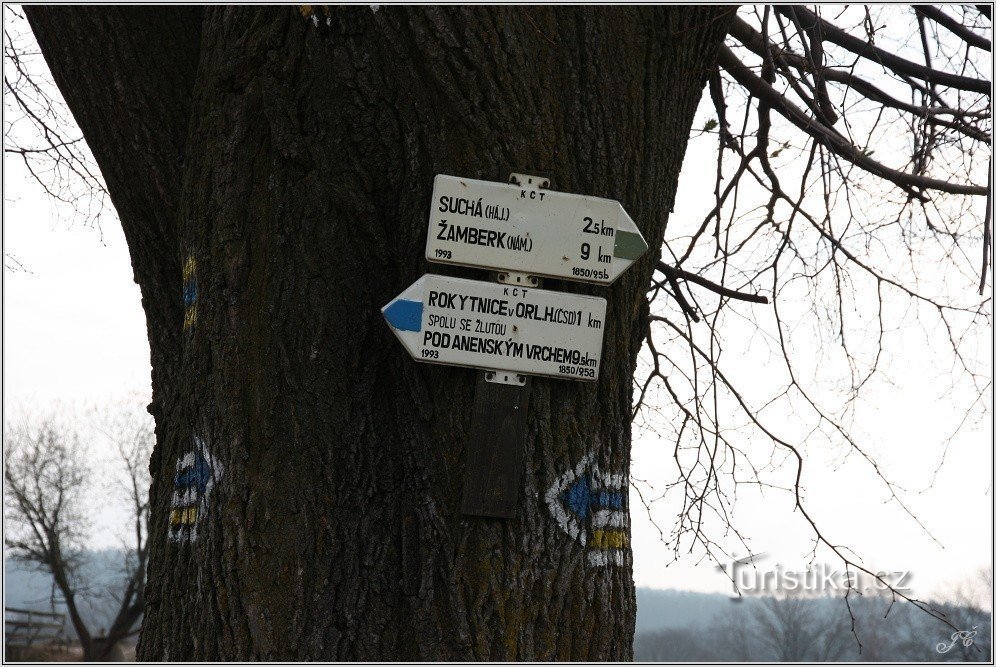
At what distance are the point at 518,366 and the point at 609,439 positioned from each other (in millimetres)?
299

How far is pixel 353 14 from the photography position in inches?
81.0

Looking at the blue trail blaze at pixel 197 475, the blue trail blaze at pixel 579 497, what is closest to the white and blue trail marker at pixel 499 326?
the blue trail blaze at pixel 579 497

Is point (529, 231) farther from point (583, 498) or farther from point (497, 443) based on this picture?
point (583, 498)

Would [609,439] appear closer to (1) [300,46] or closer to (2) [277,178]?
(2) [277,178]

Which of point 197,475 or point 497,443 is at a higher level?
point 497,443

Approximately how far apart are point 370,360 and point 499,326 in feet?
1.05

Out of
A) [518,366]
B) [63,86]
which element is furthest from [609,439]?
[63,86]

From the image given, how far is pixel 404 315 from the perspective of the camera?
1940 millimetres

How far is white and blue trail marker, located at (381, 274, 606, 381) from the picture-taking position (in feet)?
6.40

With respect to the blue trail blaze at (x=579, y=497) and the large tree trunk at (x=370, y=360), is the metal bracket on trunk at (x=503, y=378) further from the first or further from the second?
the blue trail blaze at (x=579, y=497)

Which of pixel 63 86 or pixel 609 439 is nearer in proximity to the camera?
pixel 609 439

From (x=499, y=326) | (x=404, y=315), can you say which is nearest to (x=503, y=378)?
(x=499, y=326)

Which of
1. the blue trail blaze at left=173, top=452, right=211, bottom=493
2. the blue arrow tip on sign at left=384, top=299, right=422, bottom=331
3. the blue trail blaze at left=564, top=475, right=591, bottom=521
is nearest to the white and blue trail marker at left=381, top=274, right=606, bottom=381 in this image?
the blue arrow tip on sign at left=384, top=299, right=422, bottom=331

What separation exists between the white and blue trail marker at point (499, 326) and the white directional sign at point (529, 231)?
0.19 ft
